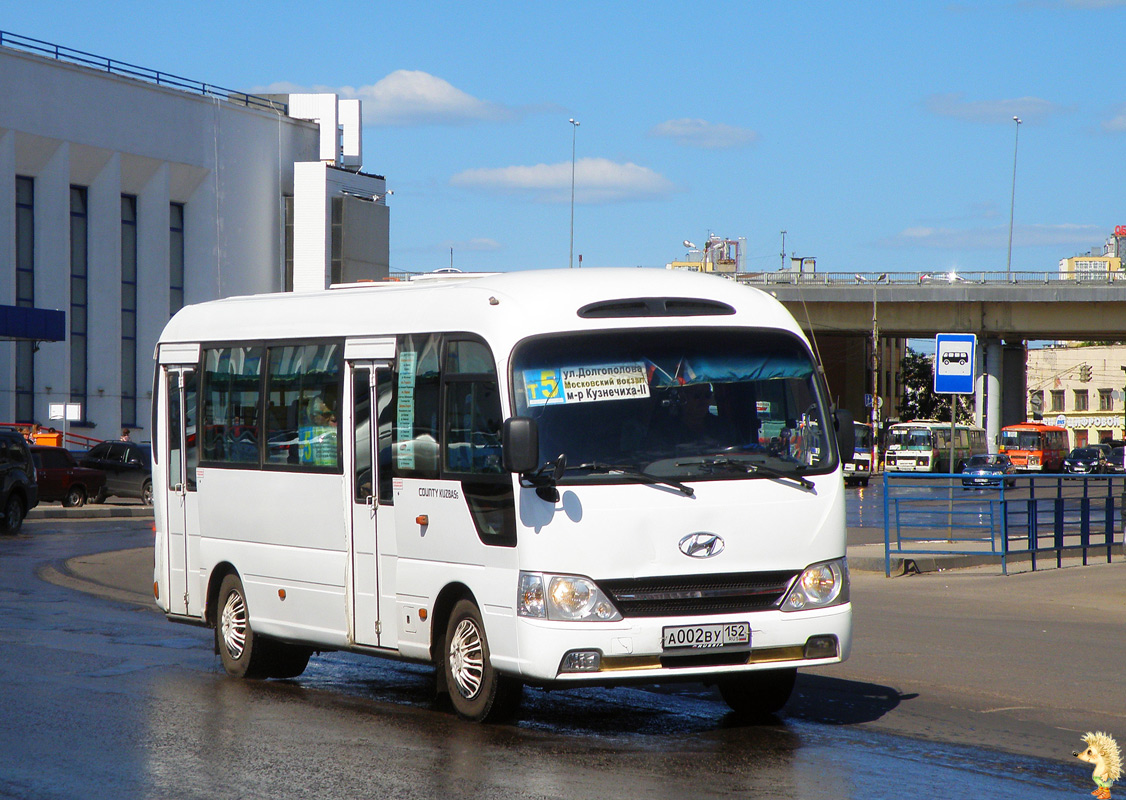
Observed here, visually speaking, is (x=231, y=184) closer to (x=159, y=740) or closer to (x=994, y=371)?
(x=994, y=371)

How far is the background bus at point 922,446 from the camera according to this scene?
73.5 meters

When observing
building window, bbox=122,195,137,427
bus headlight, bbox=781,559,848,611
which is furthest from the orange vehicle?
bus headlight, bbox=781,559,848,611

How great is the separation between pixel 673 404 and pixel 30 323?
138 feet

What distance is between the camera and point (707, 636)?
830 centimetres

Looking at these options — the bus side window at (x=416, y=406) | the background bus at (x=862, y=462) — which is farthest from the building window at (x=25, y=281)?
the bus side window at (x=416, y=406)

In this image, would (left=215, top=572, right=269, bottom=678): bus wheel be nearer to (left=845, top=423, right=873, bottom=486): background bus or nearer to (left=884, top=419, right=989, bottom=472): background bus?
(left=845, top=423, right=873, bottom=486): background bus

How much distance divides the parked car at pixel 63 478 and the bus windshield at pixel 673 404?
2976 centimetres

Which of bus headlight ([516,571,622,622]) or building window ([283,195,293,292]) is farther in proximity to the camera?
building window ([283,195,293,292])

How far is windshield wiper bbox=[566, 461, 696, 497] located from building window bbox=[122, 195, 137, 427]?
55.7 m

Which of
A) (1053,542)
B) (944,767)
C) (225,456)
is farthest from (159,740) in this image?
(1053,542)

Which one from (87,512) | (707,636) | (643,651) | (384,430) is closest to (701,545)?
(707,636)

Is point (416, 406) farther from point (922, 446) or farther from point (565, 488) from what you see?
point (922, 446)

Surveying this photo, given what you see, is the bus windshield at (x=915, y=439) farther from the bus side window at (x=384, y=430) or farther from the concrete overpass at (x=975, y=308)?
the bus side window at (x=384, y=430)

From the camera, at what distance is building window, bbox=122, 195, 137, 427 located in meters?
61.8
